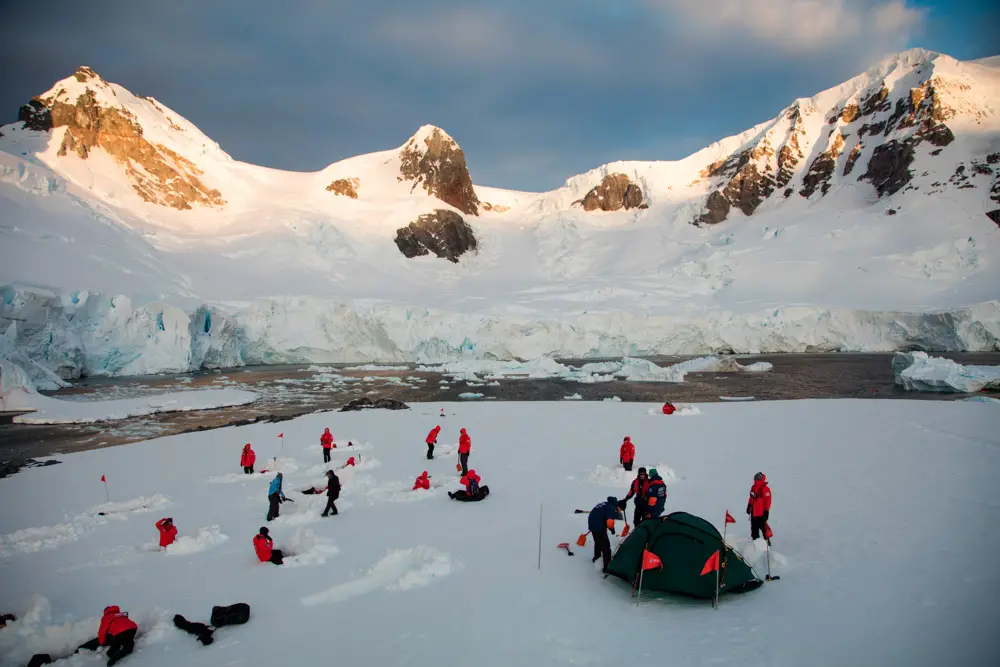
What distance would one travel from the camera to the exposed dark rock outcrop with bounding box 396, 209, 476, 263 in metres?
80.7

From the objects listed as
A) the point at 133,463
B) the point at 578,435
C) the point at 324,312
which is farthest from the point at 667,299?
the point at 133,463

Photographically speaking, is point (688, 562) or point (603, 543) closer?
point (688, 562)

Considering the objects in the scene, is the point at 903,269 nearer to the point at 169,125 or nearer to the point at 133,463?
the point at 133,463

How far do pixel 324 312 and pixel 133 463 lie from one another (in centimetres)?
3846

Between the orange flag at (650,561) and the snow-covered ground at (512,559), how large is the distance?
1.52 ft

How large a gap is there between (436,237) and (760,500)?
261 ft

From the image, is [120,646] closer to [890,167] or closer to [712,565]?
[712,565]

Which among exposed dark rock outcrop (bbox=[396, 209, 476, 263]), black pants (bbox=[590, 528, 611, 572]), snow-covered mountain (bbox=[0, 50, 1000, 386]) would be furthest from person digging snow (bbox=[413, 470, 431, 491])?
exposed dark rock outcrop (bbox=[396, 209, 476, 263])

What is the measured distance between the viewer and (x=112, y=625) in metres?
5.57

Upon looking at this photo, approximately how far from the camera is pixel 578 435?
1636 centimetres

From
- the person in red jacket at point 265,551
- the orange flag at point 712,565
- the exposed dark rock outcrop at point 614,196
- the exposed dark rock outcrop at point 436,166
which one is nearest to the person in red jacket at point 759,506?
the orange flag at point 712,565

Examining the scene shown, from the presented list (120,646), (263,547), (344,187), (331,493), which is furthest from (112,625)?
(344,187)

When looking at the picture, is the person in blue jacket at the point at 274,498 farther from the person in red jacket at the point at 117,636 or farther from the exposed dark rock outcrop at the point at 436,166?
the exposed dark rock outcrop at the point at 436,166

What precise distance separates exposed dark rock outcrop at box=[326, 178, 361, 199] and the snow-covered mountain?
54 cm
